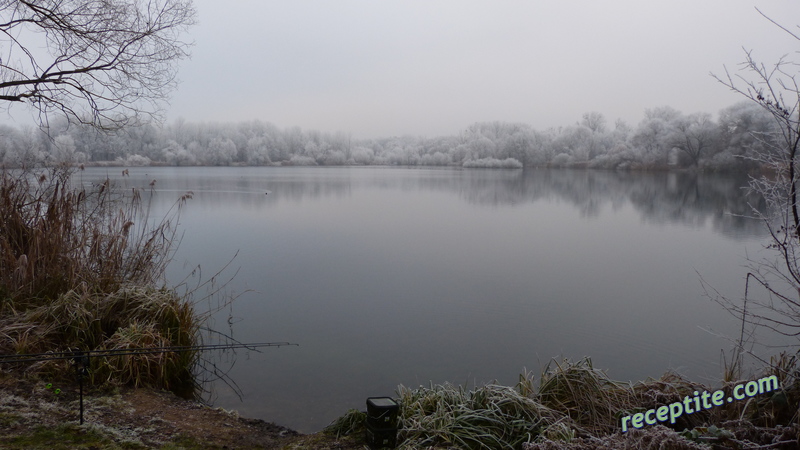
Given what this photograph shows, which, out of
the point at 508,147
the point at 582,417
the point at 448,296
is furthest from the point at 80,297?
the point at 508,147

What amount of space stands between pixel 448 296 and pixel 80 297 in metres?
4.02

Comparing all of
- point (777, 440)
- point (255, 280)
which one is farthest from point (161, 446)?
point (255, 280)

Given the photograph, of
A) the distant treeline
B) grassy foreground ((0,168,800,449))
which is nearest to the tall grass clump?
grassy foreground ((0,168,800,449))

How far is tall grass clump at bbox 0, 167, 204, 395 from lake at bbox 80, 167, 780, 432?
1.94ft

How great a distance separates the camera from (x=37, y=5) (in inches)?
184

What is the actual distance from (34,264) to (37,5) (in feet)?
7.26

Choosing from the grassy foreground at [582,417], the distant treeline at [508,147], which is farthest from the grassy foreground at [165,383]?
the distant treeline at [508,147]

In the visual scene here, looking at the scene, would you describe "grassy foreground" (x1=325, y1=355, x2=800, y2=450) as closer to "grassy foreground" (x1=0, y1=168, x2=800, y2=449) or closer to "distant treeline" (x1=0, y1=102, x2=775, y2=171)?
"grassy foreground" (x1=0, y1=168, x2=800, y2=449)

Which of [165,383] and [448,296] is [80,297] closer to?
[165,383]

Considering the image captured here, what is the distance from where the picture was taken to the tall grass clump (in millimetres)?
3752

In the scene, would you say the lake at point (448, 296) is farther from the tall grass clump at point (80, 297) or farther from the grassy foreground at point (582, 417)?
the grassy foreground at point (582, 417)

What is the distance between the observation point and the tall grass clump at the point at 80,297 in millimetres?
3752

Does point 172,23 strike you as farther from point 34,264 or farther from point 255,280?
point 255,280

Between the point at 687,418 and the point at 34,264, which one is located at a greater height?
the point at 34,264
